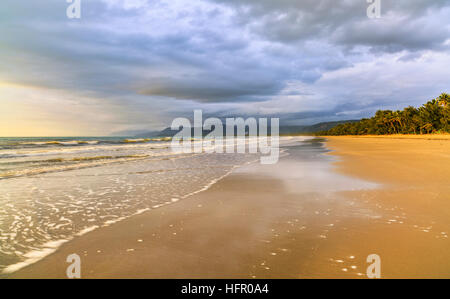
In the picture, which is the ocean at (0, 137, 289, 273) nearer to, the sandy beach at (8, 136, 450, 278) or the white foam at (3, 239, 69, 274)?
the white foam at (3, 239, 69, 274)

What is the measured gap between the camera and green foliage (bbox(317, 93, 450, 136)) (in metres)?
72.9

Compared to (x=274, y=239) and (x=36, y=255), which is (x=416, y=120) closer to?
(x=274, y=239)

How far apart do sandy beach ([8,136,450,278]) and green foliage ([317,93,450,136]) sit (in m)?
83.1

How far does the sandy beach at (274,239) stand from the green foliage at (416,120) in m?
83.1

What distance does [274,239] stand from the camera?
4.21m

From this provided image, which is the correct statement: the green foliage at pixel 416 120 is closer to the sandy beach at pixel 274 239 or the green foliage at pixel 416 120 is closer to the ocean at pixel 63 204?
the sandy beach at pixel 274 239

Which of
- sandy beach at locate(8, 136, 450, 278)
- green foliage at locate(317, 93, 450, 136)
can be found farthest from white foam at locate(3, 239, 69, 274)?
green foliage at locate(317, 93, 450, 136)

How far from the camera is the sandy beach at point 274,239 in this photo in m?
3.26

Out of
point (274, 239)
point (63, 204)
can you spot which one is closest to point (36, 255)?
point (63, 204)

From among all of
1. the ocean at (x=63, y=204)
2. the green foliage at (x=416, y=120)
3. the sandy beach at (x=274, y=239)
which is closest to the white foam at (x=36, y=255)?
the ocean at (x=63, y=204)

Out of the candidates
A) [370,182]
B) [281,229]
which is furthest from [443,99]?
[281,229]
